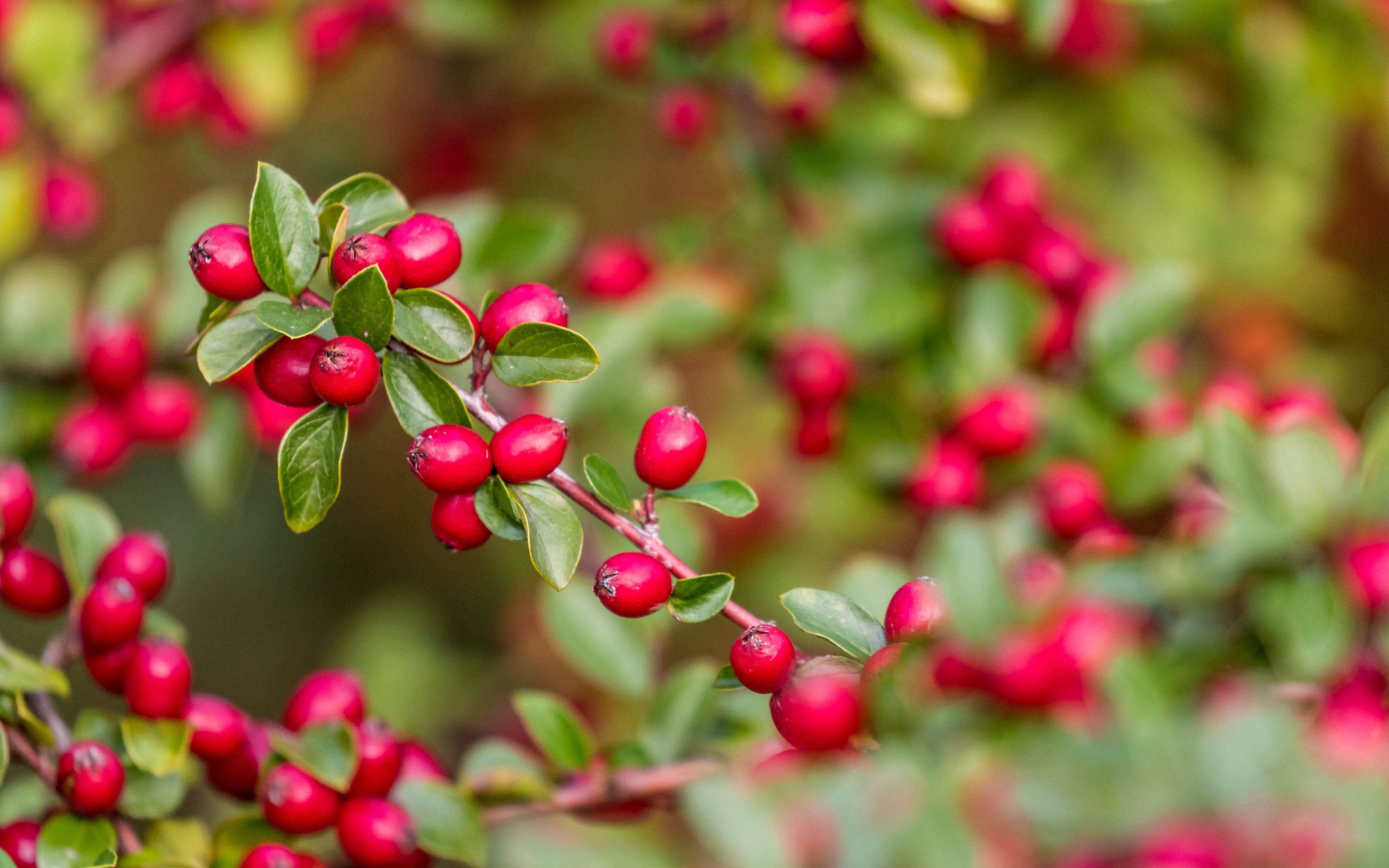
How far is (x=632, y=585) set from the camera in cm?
63

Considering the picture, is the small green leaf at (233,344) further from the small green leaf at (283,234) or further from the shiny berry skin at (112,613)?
the shiny berry skin at (112,613)

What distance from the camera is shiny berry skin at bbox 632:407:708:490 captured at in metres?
0.69

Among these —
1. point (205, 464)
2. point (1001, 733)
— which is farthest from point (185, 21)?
point (1001, 733)

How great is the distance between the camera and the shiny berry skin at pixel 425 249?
0.66 m

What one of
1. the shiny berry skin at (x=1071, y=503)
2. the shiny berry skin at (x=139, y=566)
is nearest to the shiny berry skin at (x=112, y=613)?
the shiny berry skin at (x=139, y=566)

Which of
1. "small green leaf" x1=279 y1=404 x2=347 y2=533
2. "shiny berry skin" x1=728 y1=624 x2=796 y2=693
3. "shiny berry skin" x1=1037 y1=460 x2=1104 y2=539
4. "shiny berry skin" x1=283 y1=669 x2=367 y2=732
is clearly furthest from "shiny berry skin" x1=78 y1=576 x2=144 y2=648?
"shiny berry skin" x1=1037 y1=460 x2=1104 y2=539

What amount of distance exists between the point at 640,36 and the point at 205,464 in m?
0.72

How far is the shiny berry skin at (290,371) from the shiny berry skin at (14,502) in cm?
33

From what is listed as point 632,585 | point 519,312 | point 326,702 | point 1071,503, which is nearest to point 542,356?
point 519,312

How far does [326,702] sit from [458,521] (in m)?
0.28

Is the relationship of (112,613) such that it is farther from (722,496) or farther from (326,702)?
(722,496)

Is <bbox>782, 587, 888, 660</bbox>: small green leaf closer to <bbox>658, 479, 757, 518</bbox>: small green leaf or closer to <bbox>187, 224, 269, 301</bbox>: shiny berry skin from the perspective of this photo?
<bbox>658, 479, 757, 518</bbox>: small green leaf

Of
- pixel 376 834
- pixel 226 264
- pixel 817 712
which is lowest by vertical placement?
pixel 376 834

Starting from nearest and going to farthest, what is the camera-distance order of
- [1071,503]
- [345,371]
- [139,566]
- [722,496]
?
[345,371] → [722,496] → [139,566] → [1071,503]
